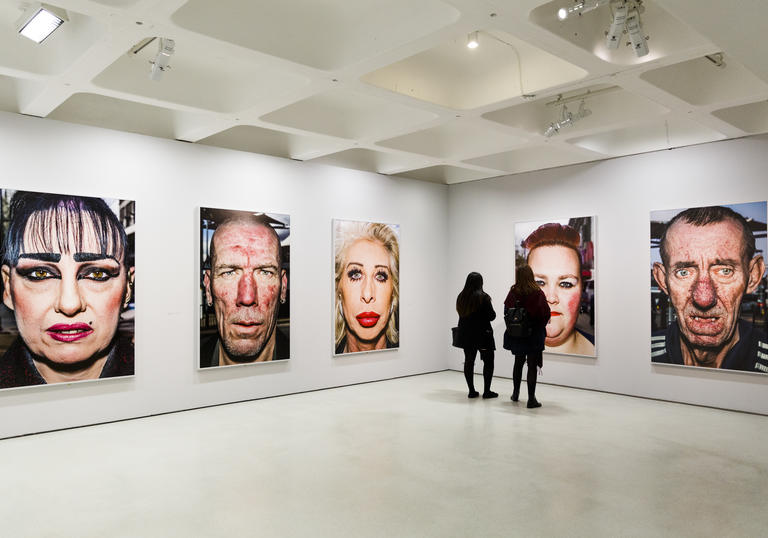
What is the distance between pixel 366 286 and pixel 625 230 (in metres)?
3.85

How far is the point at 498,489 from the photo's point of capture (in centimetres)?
439

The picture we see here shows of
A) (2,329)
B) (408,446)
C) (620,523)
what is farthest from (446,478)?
(2,329)

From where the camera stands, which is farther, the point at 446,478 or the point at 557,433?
the point at 557,433

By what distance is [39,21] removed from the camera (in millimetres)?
4086

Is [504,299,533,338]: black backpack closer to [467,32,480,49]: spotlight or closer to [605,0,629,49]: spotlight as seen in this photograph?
[467,32,480,49]: spotlight

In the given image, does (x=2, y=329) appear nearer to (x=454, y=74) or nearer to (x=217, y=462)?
(x=217, y=462)

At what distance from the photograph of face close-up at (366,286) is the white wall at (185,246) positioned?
0.56 feet

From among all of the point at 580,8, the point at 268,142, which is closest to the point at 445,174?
the point at 268,142

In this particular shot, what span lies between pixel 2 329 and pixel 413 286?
19.3 ft

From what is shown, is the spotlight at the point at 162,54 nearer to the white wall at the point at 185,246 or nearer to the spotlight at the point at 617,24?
the white wall at the point at 185,246

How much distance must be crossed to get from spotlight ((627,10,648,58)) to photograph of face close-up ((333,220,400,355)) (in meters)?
5.18

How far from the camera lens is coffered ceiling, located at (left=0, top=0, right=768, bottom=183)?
4.09 meters

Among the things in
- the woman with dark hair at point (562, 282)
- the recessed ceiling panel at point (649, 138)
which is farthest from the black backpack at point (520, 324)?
the recessed ceiling panel at point (649, 138)

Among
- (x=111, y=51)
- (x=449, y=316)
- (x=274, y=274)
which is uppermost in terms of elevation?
(x=111, y=51)
